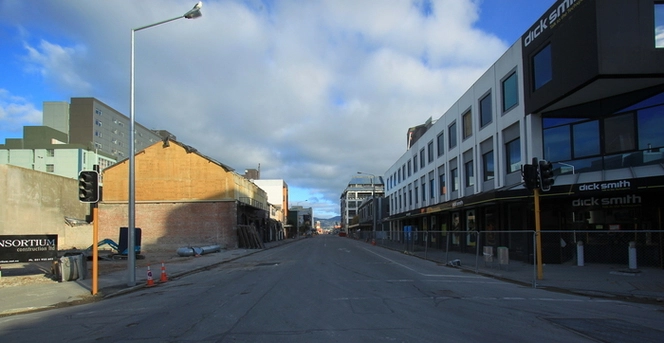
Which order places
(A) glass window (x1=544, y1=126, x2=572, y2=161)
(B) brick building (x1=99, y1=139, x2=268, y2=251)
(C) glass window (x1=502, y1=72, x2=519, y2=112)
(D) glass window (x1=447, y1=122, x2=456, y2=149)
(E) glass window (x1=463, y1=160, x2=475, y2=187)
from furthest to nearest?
(B) brick building (x1=99, y1=139, x2=268, y2=251), (D) glass window (x1=447, y1=122, x2=456, y2=149), (E) glass window (x1=463, y1=160, x2=475, y2=187), (C) glass window (x1=502, y1=72, x2=519, y2=112), (A) glass window (x1=544, y1=126, x2=572, y2=161)

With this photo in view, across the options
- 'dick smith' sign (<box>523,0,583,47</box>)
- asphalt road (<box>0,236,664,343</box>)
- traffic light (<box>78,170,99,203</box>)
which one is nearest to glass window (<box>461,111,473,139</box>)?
'dick smith' sign (<box>523,0,583,47</box>)

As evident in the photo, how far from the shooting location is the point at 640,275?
49.6 feet

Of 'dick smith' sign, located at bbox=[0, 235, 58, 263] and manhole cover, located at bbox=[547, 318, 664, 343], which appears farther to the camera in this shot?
'dick smith' sign, located at bbox=[0, 235, 58, 263]

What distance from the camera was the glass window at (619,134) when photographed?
18.0 metres

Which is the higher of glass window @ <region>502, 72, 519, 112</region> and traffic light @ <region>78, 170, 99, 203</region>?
glass window @ <region>502, 72, 519, 112</region>

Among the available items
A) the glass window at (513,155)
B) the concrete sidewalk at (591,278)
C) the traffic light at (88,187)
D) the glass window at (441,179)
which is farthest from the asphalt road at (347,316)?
the glass window at (441,179)

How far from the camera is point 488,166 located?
27328 mm

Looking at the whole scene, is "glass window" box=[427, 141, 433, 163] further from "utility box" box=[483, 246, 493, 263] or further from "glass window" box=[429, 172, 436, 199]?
"utility box" box=[483, 246, 493, 263]

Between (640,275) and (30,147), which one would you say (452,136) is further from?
(30,147)

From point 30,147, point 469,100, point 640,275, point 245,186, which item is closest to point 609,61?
point 640,275

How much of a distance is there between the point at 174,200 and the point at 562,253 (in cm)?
3462

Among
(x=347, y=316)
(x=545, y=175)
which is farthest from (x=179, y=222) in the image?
(x=347, y=316)

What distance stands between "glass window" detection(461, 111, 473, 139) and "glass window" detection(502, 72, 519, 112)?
545 cm

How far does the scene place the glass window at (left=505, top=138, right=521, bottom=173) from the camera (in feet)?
75.1
